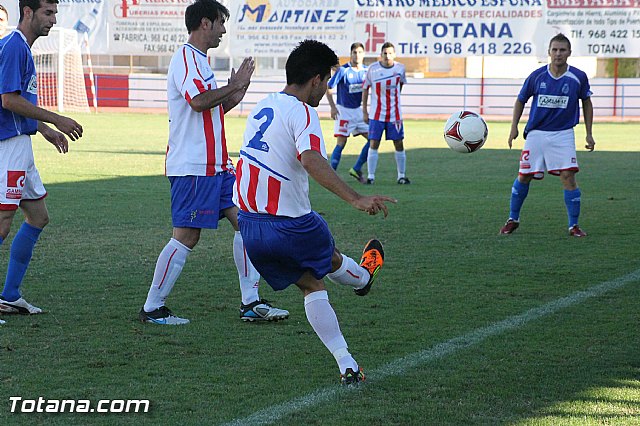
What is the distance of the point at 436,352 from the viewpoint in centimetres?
574

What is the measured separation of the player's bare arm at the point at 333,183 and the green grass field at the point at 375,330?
932 mm

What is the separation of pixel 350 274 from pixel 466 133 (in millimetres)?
4118

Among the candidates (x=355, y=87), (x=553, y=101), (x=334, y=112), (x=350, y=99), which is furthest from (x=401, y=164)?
(x=553, y=101)

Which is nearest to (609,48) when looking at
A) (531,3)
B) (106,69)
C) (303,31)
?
(531,3)

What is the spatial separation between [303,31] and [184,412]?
29572mm

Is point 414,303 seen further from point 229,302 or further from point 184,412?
point 184,412

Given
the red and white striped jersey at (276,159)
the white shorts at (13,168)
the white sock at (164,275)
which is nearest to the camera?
the red and white striped jersey at (276,159)

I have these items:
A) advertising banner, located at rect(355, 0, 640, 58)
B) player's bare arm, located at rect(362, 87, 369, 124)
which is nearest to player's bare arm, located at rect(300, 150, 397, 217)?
player's bare arm, located at rect(362, 87, 369, 124)

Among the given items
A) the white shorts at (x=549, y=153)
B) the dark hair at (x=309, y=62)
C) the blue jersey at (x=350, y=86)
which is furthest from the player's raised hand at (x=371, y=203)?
the blue jersey at (x=350, y=86)

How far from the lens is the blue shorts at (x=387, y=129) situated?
15.7 metres

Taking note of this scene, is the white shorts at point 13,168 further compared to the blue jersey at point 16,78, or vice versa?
the white shorts at point 13,168

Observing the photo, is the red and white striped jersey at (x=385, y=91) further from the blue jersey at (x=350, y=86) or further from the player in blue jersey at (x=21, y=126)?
the player in blue jersey at (x=21, y=126)

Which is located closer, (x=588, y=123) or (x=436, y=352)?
(x=436, y=352)

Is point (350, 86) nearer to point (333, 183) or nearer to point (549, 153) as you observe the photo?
point (549, 153)
